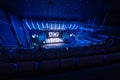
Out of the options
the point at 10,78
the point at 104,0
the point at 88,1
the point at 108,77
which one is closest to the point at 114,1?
the point at 104,0

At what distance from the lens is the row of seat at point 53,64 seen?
9.48ft

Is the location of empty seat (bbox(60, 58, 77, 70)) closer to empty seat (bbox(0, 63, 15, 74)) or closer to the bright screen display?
empty seat (bbox(0, 63, 15, 74))

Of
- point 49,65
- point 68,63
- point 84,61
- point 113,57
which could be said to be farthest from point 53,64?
point 113,57

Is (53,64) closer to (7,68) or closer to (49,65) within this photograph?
(49,65)

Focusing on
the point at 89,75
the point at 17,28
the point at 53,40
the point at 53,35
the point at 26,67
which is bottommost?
the point at 53,40

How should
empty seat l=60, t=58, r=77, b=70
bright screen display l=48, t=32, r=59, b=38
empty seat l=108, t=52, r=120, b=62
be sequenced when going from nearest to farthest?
empty seat l=60, t=58, r=77, b=70
empty seat l=108, t=52, r=120, b=62
bright screen display l=48, t=32, r=59, b=38

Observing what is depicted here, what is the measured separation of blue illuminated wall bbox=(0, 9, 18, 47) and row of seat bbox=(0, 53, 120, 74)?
26.8 ft

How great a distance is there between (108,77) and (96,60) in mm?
738

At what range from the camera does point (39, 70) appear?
3098mm

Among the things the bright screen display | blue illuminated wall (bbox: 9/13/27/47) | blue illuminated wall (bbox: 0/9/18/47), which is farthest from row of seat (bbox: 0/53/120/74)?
the bright screen display

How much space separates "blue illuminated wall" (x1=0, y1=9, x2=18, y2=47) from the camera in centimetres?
1044

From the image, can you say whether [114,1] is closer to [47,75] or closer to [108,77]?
[108,77]

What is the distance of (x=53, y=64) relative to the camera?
3.17m

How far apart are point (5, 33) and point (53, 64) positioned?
9479mm
